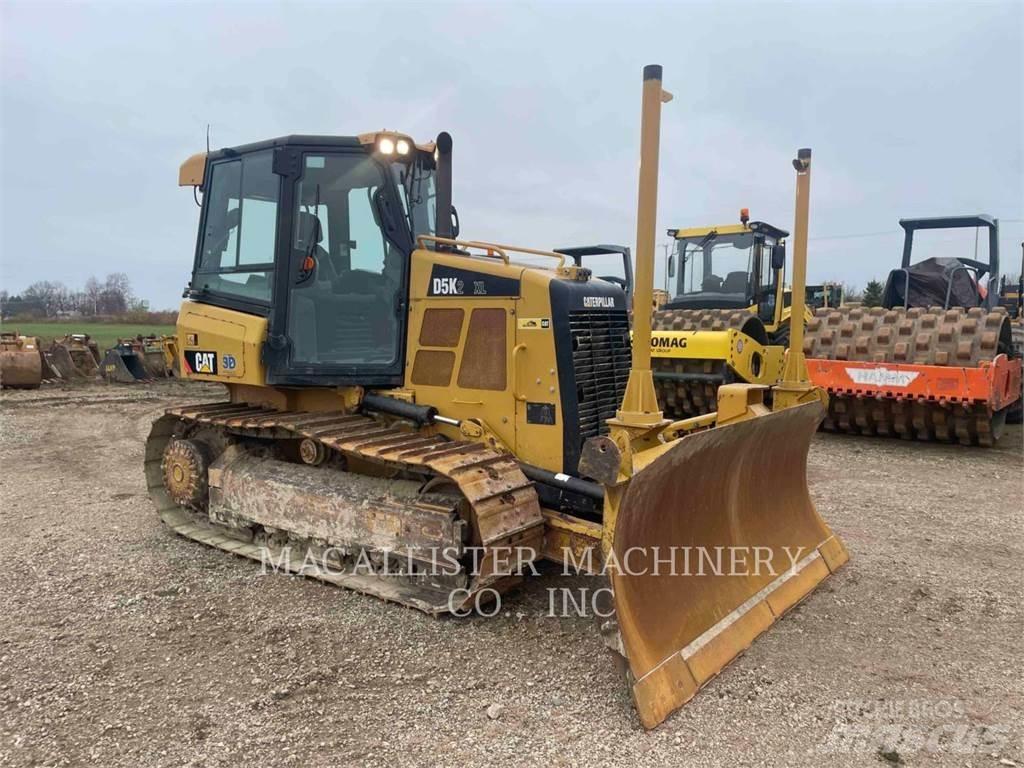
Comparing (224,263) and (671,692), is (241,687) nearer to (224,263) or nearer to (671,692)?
(671,692)

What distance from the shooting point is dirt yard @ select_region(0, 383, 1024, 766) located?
298 cm

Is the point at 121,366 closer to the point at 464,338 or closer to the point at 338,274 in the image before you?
the point at 338,274

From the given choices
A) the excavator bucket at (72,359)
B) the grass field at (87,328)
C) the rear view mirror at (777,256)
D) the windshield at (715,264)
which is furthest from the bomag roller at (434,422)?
the grass field at (87,328)

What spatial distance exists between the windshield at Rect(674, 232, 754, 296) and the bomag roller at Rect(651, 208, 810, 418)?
14mm

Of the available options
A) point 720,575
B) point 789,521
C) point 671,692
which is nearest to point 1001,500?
point 789,521

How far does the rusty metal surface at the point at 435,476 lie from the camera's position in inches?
152

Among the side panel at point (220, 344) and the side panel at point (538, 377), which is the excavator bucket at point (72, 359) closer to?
the side panel at point (220, 344)

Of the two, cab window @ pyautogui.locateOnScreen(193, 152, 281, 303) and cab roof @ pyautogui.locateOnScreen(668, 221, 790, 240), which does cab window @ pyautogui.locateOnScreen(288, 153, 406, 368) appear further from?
cab roof @ pyautogui.locateOnScreen(668, 221, 790, 240)

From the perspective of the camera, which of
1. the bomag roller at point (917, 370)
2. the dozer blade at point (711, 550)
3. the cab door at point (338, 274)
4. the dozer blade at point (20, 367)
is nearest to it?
the dozer blade at point (711, 550)

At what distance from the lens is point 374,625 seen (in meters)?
4.05

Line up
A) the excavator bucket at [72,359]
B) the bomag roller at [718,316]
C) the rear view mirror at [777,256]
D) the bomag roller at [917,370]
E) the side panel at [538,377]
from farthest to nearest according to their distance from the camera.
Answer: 1. the excavator bucket at [72,359]
2. the rear view mirror at [777,256]
3. the bomag roller at [718,316]
4. the bomag roller at [917,370]
5. the side panel at [538,377]

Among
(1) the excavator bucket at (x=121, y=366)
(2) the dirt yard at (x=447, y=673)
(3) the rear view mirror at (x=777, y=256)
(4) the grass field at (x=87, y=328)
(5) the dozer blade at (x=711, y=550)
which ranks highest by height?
(3) the rear view mirror at (x=777, y=256)

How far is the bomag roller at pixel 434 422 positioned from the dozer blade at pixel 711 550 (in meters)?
0.02

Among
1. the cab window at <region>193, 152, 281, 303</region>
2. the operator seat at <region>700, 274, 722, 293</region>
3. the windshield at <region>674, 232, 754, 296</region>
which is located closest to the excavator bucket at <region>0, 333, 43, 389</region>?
the cab window at <region>193, 152, 281, 303</region>
